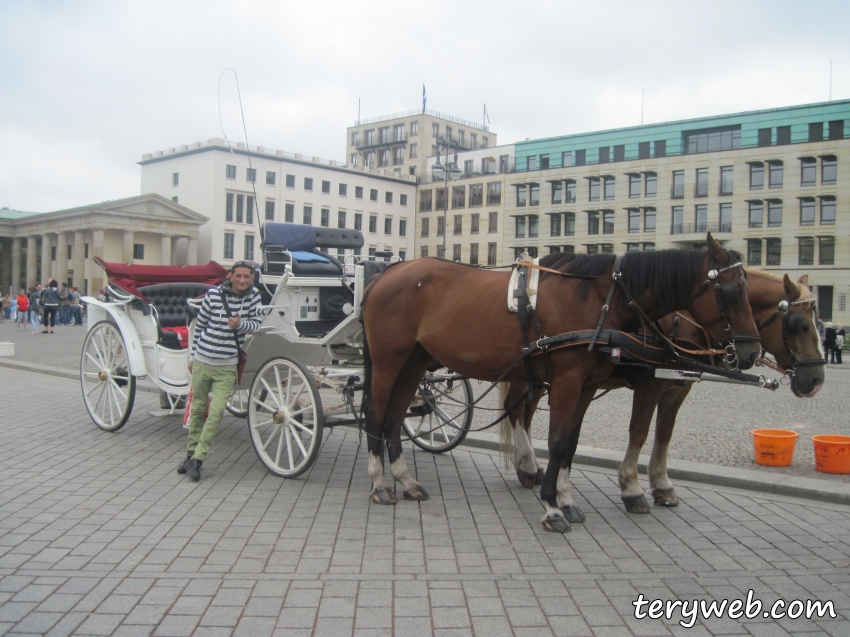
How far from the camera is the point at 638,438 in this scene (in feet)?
18.8

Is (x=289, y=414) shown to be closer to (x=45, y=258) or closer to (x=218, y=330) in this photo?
(x=218, y=330)

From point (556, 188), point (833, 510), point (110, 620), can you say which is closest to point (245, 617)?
point (110, 620)

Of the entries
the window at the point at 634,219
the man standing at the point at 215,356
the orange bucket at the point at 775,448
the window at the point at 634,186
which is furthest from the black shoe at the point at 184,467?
the window at the point at 634,186

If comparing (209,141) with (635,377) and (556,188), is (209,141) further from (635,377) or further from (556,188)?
(635,377)

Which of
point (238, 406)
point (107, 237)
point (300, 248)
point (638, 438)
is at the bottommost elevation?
point (238, 406)

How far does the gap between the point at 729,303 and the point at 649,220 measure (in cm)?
6405

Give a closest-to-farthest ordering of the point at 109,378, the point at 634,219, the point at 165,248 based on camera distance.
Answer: the point at 109,378, the point at 634,219, the point at 165,248

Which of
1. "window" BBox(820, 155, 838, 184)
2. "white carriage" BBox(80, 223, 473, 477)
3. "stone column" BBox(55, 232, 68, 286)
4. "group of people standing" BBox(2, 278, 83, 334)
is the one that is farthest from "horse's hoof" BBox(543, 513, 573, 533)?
"stone column" BBox(55, 232, 68, 286)

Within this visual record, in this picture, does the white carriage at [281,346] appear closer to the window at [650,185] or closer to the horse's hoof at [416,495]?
the horse's hoof at [416,495]

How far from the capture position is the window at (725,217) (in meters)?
62.3

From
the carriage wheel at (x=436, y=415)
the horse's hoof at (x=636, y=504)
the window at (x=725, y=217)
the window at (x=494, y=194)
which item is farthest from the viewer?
the window at (x=494, y=194)

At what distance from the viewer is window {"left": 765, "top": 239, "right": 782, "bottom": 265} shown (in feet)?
196

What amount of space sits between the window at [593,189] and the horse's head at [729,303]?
65.9m

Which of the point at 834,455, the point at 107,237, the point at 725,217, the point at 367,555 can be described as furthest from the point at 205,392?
the point at 107,237
